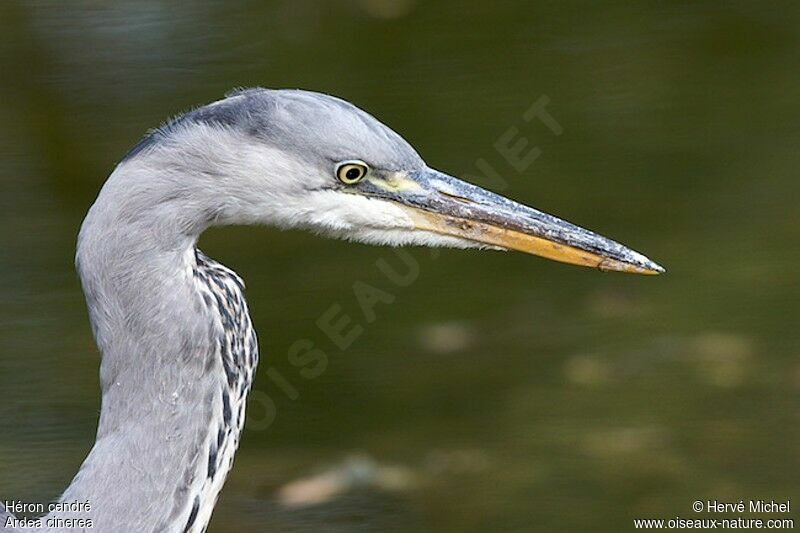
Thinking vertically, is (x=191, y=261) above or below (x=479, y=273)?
below

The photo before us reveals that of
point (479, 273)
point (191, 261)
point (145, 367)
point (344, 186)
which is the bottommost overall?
point (145, 367)

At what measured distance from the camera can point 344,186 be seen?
251 centimetres

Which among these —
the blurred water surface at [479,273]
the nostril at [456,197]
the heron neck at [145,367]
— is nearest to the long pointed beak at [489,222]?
the nostril at [456,197]

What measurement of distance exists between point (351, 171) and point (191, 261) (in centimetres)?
33

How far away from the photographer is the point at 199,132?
2.40m

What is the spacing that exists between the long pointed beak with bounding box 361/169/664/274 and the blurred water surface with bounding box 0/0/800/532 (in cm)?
122

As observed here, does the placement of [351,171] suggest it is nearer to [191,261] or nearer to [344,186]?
[344,186]

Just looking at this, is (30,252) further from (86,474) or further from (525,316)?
(86,474)

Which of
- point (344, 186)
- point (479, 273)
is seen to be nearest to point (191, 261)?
point (344, 186)

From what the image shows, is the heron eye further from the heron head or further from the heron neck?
the heron neck

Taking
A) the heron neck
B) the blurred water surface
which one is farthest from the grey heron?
the blurred water surface

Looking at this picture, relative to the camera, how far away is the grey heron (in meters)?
2.38

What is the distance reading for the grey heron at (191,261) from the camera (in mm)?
2377

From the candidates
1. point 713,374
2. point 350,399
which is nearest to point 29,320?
point 350,399
